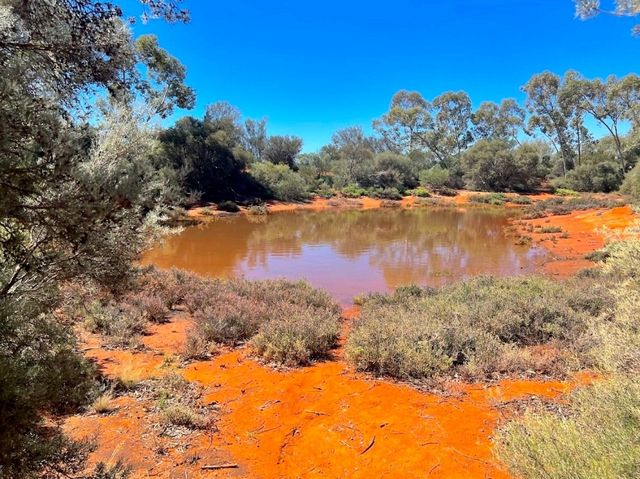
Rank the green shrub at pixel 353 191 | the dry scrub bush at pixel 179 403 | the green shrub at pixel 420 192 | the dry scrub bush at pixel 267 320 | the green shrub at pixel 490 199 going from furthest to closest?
the green shrub at pixel 420 192 < the green shrub at pixel 353 191 < the green shrub at pixel 490 199 < the dry scrub bush at pixel 267 320 < the dry scrub bush at pixel 179 403

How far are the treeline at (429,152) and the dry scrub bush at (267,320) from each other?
22.2 meters

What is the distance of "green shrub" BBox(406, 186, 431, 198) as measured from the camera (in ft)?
145

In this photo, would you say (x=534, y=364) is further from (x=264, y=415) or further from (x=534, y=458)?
(x=264, y=415)

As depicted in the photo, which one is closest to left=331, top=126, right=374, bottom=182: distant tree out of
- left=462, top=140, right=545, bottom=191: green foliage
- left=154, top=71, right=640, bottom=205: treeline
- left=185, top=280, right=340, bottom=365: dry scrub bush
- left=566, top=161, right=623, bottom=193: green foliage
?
left=154, top=71, right=640, bottom=205: treeline

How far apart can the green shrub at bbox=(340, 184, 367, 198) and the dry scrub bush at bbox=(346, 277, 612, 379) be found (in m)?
35.6

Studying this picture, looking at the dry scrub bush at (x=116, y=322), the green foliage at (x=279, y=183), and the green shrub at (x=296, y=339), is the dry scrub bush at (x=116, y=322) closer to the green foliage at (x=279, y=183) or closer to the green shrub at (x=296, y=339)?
the green shrub at (x=296, y=339)

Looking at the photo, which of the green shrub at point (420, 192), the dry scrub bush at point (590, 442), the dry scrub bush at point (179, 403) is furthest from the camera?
the green shrub at point (420, 192)

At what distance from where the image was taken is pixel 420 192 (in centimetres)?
4466

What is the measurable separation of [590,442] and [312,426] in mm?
2491

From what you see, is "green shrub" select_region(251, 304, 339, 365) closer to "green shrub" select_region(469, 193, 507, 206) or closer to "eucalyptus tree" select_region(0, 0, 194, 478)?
"eucalyptus tree" select_region(0, 0, 194, 478)

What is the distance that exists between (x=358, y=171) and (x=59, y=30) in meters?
45.7

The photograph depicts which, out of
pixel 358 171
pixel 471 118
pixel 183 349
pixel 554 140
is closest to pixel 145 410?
pixel 183 349

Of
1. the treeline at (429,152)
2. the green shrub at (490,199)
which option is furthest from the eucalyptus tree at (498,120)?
the green shrub at (490,199)

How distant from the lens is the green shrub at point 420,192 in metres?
44.3
